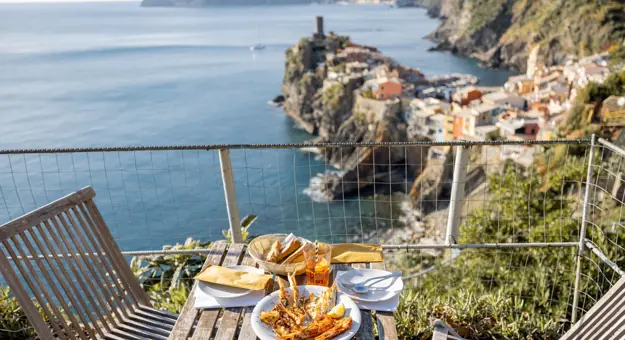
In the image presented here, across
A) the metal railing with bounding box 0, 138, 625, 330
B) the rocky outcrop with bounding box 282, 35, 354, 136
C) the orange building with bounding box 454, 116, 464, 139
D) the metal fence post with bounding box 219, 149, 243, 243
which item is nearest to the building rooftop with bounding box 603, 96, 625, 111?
the metal railing with bounding box 0, 138, 625, 330

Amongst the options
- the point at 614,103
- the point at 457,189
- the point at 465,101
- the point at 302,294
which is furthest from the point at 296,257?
the point at 465,101

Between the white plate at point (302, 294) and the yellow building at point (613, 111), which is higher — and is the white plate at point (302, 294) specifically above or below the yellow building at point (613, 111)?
above

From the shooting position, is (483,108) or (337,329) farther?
(483,108)

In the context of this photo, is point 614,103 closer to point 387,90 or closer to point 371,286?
point 387,90

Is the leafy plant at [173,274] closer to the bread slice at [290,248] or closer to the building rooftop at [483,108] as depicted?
the bread slice at [290,248]

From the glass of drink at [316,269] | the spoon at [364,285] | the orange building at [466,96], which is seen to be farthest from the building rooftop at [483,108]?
the glass of drink at [316,269]

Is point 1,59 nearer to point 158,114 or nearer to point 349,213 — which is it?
point 158,114
